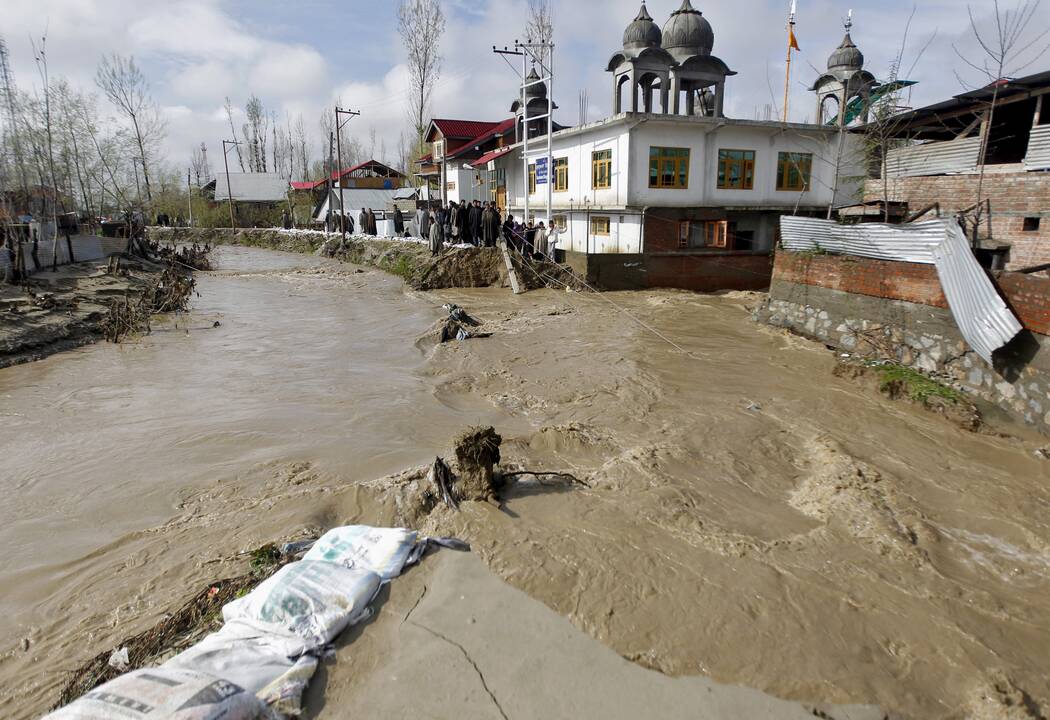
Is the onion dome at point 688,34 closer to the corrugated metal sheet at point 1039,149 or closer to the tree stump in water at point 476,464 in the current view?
the corrugated metal sheet at point 1039,149

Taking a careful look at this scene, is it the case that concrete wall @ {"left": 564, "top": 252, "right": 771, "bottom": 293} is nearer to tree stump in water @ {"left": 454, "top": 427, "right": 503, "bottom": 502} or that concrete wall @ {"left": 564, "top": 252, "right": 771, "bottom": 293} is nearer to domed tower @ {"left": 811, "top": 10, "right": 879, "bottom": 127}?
domed tower @ {"left": 811, "top": 10, "right": 879, "bottom": 127}

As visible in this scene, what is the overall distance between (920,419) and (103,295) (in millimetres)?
18350

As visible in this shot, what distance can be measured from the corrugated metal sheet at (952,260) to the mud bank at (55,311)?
49.5ft

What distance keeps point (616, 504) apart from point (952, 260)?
6.70 m

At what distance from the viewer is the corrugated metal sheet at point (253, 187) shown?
187ft

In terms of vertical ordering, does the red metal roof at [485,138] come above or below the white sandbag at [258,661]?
above

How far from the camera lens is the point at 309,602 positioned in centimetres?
351

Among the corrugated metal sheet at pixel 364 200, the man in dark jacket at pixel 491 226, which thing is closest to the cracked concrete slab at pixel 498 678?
the man in dark jacket at pixel 491 226

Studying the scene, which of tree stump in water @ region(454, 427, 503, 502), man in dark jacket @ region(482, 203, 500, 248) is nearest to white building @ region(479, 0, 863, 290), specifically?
man in dark jacket @ region(482, 203, 500, 248)

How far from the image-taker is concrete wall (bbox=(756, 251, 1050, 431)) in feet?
24.2

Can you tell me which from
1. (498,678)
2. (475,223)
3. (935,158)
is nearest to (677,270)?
(475,223)

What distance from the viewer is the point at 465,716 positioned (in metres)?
3.02

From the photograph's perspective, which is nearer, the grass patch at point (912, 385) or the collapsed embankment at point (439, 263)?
the grass patch at point (912, 385)

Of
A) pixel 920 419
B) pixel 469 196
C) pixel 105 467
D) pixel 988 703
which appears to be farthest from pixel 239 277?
pixel 988 703
